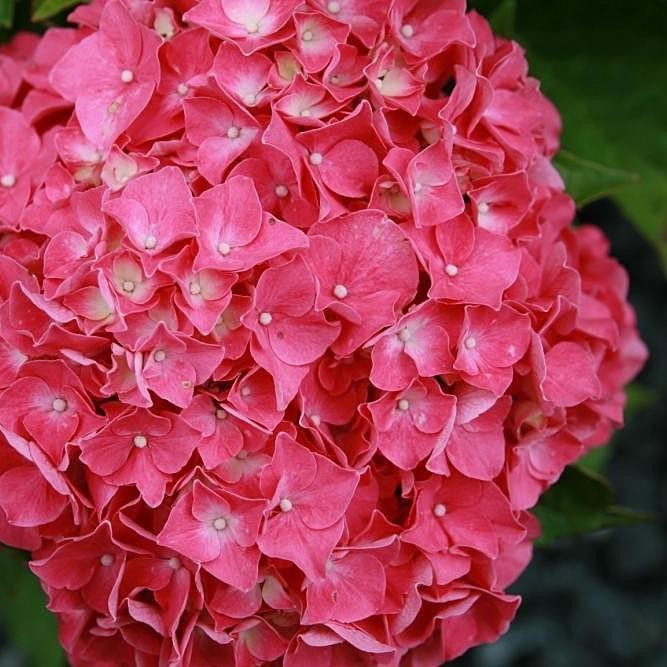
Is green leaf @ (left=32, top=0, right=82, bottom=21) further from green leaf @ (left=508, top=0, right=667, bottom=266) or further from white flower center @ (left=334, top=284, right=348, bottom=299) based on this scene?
green leaf @ (left=508, top=0, right=667, bottom=266)

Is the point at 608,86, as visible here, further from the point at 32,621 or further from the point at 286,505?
the point at 32,621

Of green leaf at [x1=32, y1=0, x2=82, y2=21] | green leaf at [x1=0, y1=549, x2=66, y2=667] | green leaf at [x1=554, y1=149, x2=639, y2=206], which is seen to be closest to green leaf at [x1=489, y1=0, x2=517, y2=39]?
green leaf at [x1=554, y1=149, x2=639, y2=206]

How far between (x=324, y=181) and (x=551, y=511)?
20.2 inches

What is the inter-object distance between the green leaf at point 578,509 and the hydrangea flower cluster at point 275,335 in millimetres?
202

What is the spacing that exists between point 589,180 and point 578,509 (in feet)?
1.16

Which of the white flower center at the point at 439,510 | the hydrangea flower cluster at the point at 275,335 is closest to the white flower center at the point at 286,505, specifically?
the hydrangea flower cluster at the point at 275,335

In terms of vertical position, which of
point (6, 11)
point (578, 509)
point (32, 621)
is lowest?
point (32, 621)

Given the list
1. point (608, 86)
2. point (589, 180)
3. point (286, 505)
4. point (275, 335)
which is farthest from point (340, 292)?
point (608, 86)

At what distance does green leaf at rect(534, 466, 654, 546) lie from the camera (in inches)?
47.8

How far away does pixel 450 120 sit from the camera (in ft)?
3.17

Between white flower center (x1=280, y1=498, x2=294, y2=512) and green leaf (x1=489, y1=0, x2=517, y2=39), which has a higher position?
green leaf (x1=489, y1=0, x2=517, y2=39)

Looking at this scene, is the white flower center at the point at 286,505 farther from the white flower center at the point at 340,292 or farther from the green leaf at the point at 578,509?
the green leaf at the point at 578,509

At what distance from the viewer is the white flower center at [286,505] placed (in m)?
0.89

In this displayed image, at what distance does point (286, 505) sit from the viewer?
0.89 m
